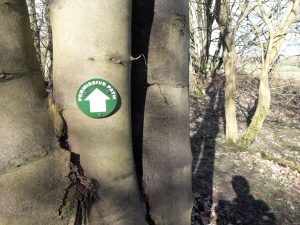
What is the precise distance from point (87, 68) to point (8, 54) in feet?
0.94

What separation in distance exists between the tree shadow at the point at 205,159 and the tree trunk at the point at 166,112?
4205 millimetres

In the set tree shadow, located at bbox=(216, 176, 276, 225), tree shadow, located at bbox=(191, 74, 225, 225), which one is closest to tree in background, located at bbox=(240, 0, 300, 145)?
tree shadow, located at bbox=(191, 74, 225, 225)

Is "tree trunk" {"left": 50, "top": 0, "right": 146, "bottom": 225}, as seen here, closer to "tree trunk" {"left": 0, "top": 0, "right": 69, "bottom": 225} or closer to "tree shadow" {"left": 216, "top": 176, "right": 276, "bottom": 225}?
"tree trunk" {"left": 0, "top": 0, "right": 69, "bottom": 225}

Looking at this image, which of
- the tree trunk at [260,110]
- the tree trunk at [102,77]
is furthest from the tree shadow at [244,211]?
the tree trunk at [102,77]

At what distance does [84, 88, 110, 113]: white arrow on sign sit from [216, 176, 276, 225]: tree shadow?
15.7 ft

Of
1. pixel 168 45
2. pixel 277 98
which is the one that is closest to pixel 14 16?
pixel 168 45

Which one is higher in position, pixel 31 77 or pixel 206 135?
pixel 31 77

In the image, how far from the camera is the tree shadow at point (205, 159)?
618cm

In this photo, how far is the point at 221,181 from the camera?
293 inches

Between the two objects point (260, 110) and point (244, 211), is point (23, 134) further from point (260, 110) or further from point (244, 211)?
point (260, 110)

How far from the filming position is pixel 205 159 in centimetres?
884

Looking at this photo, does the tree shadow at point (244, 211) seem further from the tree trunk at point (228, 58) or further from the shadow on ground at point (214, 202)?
the tree trunk at point (228, 58)

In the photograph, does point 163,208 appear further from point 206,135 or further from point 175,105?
point 206,135

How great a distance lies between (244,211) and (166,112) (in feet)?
16.6
